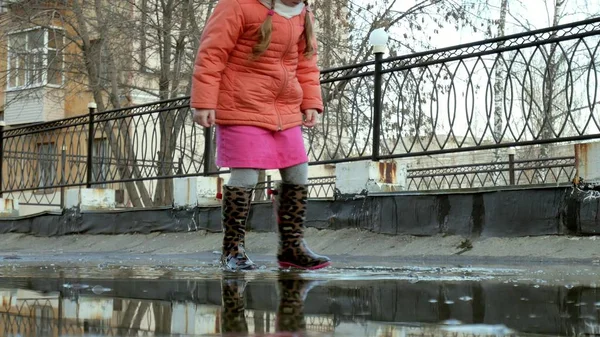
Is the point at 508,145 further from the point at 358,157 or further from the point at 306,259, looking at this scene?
the point at 306,259

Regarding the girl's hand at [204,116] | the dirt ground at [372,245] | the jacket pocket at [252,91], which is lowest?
the dirt ground at [372,245]

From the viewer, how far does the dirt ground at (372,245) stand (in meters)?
5.82

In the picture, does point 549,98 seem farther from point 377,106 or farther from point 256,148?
point 256,148

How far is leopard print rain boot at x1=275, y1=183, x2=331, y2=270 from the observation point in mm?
4891

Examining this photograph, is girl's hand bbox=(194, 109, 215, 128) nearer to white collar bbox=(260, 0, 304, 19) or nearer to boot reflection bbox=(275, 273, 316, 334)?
Answer: white collar bbox=(260, 0, 304, 19)

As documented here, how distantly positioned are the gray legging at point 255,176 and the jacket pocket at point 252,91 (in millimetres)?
350

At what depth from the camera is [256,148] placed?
187 inches

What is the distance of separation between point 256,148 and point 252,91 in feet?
0.97

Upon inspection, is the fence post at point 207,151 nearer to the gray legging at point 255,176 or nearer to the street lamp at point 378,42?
the street lamp at point 378,42

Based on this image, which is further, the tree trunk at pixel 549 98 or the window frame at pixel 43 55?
the window frame at pixel 43 55

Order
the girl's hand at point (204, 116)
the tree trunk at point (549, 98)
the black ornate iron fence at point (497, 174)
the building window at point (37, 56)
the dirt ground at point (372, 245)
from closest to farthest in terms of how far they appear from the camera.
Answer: the girl's hand at point (204, 116) < the dirt ground at point (372, 245) < the tree trunk at point (549, 98) < the black ornate iron fence at point (497, 174) < the building window at point (37, 56)

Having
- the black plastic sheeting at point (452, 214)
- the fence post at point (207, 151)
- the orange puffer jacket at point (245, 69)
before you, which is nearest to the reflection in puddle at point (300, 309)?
the orange puffer jacket at point (245, 69)

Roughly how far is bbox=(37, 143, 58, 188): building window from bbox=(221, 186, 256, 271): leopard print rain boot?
25.4ft

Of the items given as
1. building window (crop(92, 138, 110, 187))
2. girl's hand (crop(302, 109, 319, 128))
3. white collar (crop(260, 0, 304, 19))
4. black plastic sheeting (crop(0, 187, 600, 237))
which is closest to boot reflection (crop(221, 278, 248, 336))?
girl's hand (crop(302, 109, 319, 128))
